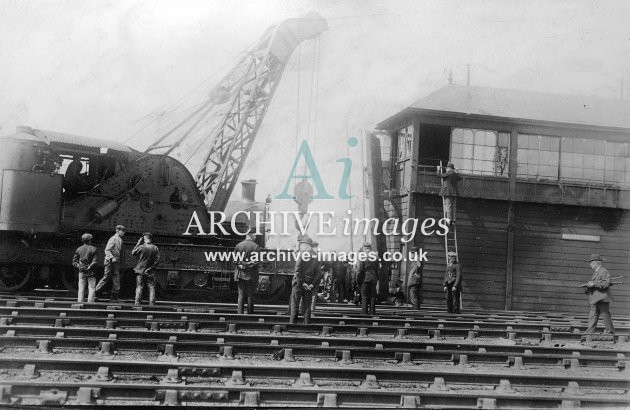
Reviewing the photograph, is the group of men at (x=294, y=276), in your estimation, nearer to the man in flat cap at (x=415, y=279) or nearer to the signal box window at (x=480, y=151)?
the man in flat cap at (x=415, y=279)

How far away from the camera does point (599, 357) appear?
332 inches

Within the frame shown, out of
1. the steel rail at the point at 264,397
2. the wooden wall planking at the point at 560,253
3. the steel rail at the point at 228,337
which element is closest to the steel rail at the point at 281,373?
the steel rail at the point at 264,397

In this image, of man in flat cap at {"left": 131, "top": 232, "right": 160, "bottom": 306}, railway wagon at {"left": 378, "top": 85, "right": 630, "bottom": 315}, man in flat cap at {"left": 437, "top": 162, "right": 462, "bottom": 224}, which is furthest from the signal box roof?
man in flat cap at {"left": 131, "top": 232, "right": 160, "bottom": 306}

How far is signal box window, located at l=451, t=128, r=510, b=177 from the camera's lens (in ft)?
64.0

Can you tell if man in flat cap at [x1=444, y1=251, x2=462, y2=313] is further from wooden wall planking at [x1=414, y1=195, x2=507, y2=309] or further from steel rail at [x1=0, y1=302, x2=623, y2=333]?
wooden wall planking at [x1=414, y1=195, x2=507, y2=309]

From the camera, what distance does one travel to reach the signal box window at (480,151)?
1950 cm

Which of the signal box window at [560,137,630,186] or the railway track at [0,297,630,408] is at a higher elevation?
the signal box window at [560,137,630,186]

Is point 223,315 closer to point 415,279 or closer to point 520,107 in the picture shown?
point 415,279

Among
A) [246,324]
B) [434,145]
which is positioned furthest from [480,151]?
[246,324]

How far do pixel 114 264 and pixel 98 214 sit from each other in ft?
5.79

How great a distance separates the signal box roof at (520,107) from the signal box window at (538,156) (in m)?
0.68

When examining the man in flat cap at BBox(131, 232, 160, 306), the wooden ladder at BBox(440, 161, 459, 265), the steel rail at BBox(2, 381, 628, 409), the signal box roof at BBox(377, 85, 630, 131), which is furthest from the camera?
the signal box roof at BBox(377, 85, 630, 131)

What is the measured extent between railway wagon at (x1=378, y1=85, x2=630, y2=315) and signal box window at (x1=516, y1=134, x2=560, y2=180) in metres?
0.03

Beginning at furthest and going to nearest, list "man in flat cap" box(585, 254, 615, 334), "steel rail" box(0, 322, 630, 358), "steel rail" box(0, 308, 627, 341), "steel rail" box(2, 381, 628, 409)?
"man in flat cap" box(585, 254, 615, 334) < "steel rail" box(0, 308, 627, 341) < "steel rail" box(0, 322, 630, 358) < "steel rail" box(2, 381, 628, 409)
